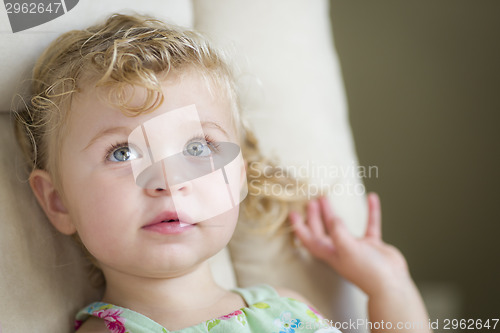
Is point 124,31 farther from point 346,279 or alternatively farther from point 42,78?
point 346,279

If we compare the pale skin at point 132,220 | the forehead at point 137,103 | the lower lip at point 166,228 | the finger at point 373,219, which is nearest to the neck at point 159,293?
the pale skin at point 132,220

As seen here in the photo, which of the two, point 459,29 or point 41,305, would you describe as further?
point 459,29

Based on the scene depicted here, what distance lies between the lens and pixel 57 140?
Result: 688mm

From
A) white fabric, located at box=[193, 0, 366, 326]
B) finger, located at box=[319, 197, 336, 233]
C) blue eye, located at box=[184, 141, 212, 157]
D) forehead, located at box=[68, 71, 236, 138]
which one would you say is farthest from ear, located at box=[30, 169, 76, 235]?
finger, located at box=[319, 197, 336, 233]

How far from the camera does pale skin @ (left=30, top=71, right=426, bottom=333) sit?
2.07ft

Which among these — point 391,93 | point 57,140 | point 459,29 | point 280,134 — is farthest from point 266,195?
point 459,29

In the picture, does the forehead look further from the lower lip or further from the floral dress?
the floral dress

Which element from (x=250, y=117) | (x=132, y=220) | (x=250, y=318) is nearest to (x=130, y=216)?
(x=132, y=220)

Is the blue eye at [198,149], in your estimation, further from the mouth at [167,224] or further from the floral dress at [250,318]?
the floral dress at [250,318]

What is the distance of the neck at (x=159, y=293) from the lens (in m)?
0.71

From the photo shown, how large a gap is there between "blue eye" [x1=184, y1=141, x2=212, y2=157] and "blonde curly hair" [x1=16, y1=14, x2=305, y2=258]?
7 centimetres

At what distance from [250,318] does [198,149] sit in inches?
9.9

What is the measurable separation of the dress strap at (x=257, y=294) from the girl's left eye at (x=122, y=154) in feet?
0.93

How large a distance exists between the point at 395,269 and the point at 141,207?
1.56 ft
